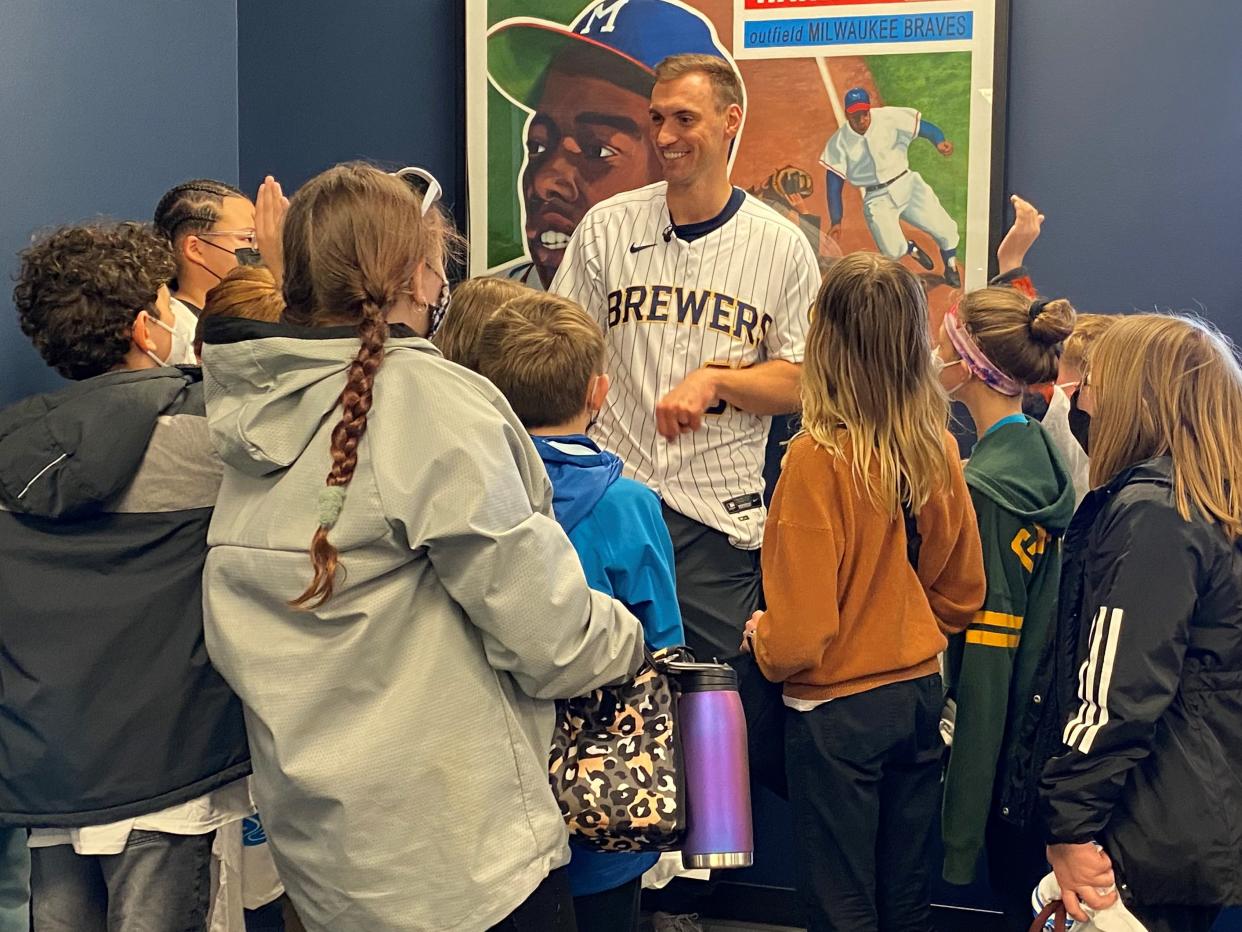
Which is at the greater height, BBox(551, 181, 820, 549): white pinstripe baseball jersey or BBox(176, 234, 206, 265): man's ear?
BBox(176, 234, 206, 265): man's ear

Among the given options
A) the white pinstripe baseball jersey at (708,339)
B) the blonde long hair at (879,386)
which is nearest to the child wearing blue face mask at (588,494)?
the blonde long hair at (879,386)

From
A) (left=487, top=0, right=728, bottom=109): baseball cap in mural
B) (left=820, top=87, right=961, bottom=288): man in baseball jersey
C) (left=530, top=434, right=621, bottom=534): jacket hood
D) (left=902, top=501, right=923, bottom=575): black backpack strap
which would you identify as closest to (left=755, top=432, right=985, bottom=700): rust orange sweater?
(left=902, top=501, right=923, bottom=575): black backpack strap

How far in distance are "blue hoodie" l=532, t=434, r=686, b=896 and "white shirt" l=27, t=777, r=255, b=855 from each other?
0.49m

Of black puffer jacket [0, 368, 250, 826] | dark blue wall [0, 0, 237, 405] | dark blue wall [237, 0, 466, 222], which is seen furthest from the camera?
dark blue wall [237, 0, 466, 222]

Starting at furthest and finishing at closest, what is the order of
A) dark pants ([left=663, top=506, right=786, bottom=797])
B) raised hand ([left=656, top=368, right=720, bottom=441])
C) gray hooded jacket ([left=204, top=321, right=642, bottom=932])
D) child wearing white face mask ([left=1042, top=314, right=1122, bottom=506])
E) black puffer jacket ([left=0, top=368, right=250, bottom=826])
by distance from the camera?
dark pants ([left=663, top=506, right=786, bottom=797])
child wearing white face mask ([left=1042, top=314, right=1122, bottom=506])
raised hand ([left=656, top=368, right=720, bottom=441])
black puffer jacket ([left=0, top=368, right=250, bottom=826])
gray hooded jacket ([left=204, top=321, right=642, bottom=932])

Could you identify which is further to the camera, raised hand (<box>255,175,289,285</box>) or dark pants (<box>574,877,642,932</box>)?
raised hand (<box>255,175,289,285</box>)

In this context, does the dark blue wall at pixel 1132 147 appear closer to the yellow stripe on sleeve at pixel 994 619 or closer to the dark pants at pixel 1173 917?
the yellow stripe on sleeve at pixel 994 619

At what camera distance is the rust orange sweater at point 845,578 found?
6.89ft

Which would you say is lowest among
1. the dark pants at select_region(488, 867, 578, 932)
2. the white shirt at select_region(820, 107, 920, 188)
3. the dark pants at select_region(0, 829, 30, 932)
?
the dark pants at select_region(0, 829, 30, 932)

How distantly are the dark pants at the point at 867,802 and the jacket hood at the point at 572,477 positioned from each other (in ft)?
2.16

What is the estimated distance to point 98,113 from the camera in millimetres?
2582

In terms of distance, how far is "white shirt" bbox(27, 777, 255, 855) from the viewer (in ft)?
5.57

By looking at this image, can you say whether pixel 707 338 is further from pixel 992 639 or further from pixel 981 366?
pixel 992 639

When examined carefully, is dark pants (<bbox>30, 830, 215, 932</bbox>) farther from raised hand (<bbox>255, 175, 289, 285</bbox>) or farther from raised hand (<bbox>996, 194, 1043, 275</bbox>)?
raised hand (<bbox>996, 194, 1043, 275</bbox>)
